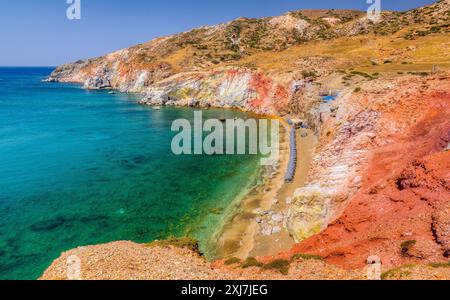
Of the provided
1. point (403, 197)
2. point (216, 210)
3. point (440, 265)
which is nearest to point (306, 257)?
point (440, 265)

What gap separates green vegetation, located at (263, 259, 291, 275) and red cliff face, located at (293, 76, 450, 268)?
2.68 metres

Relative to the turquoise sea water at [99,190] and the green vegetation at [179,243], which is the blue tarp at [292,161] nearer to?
the turquoise sea water at [99,190]

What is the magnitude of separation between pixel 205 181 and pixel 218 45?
117 meters

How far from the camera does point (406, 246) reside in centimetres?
1470

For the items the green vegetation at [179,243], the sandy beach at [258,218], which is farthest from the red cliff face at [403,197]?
the green vegetation at [179,243]

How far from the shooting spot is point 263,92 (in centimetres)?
8112

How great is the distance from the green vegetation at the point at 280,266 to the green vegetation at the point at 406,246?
19.4 feet

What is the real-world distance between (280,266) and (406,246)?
661cm

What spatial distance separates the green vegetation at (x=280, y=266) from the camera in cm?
1535

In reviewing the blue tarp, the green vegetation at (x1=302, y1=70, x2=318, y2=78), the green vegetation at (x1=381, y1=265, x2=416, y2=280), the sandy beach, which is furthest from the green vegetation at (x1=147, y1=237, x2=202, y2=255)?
the green vegetation at (x1=302, y1=70, x2=318, y2=78)

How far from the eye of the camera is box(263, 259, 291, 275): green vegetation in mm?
15352

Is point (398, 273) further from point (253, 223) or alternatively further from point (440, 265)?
point (253, 223)

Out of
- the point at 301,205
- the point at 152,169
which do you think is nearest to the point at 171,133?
the point at 152,169

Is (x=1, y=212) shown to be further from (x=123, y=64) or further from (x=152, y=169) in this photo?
(x=123, y=64)
